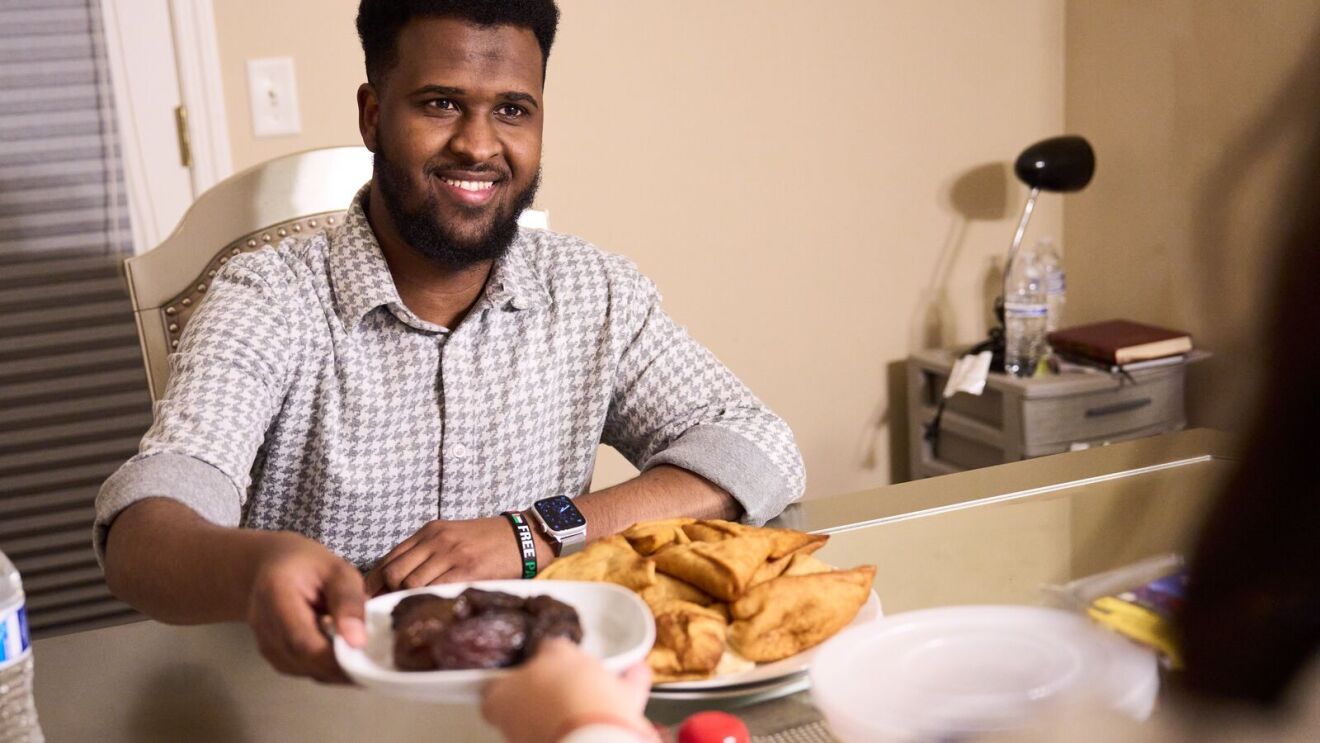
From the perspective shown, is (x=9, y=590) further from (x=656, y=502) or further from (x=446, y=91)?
(x=446, y=91)

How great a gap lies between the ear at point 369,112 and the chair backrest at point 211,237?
0.09m

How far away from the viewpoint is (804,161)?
2.74m

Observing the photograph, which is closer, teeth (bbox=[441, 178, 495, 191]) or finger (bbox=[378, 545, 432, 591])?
finger (bbox=[378, 545, 432, 591])

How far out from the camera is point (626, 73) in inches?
100

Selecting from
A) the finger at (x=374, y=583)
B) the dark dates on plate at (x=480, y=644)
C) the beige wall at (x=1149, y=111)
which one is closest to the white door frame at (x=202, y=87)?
the finger at (x=374, y=583)

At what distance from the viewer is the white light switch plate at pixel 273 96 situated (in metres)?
2.28

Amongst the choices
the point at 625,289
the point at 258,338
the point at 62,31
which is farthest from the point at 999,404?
the point at 62,31

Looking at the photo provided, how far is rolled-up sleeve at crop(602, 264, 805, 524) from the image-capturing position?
1.23 m

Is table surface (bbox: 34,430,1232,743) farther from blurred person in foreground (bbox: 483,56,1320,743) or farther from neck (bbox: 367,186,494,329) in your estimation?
neck (bbox: 367,186,494,329)

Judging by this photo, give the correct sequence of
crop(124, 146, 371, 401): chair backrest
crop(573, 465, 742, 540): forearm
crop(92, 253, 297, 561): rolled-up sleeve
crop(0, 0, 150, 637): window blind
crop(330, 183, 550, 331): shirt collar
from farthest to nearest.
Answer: crop(0, 0, 150, 637): window blind < crop(124, 146, 371, 401): chair backrest < crop(330, 183, 550, 331): shirt collar < crop(573, 465, 742, 540): forearm < crop(92, 253, 297, 561): rolled-up sleeve

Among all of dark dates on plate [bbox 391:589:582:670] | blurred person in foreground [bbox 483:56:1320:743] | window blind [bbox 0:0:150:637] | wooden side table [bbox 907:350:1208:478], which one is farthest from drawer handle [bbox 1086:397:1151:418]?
blurred person in foreground [bbox 483:56:1320:743]

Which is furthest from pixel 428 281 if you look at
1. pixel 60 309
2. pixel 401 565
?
pixel 60 309

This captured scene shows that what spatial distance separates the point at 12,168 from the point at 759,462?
1680 millimetres

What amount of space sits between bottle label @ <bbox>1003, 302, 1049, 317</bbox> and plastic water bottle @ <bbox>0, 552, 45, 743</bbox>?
213 cm
